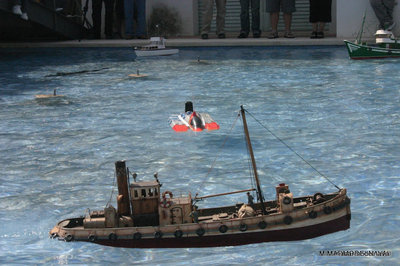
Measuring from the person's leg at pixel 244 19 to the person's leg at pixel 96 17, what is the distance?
8.85m

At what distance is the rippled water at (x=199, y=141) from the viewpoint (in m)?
15.4

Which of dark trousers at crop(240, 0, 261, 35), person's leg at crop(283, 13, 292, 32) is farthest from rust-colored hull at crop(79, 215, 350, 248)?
dark trousers at crop(240, 0, 261, 35)

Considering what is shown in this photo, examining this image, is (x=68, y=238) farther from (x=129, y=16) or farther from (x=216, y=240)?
(x=129, y=16)

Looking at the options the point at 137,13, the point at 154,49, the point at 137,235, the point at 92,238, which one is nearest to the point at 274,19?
the point at 154,49

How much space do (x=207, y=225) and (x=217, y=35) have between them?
32.6 m

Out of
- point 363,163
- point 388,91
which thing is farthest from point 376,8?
point 363,163

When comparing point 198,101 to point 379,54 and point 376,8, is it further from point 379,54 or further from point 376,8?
point 376,8

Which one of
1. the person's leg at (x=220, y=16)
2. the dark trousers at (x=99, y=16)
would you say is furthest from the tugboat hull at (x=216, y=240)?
the dark trousers at (x=99, y=16)

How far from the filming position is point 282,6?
4291 centimetres

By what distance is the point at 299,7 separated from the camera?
4775 cm

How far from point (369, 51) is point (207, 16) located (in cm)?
1075

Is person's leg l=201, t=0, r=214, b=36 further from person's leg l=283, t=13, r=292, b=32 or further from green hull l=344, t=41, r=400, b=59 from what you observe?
green hull l=344, t=41, r=400, b=59

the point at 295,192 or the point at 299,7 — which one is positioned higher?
the point at 299,7

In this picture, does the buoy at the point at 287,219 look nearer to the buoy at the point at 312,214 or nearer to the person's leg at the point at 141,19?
the buoy at the point at 312,214
